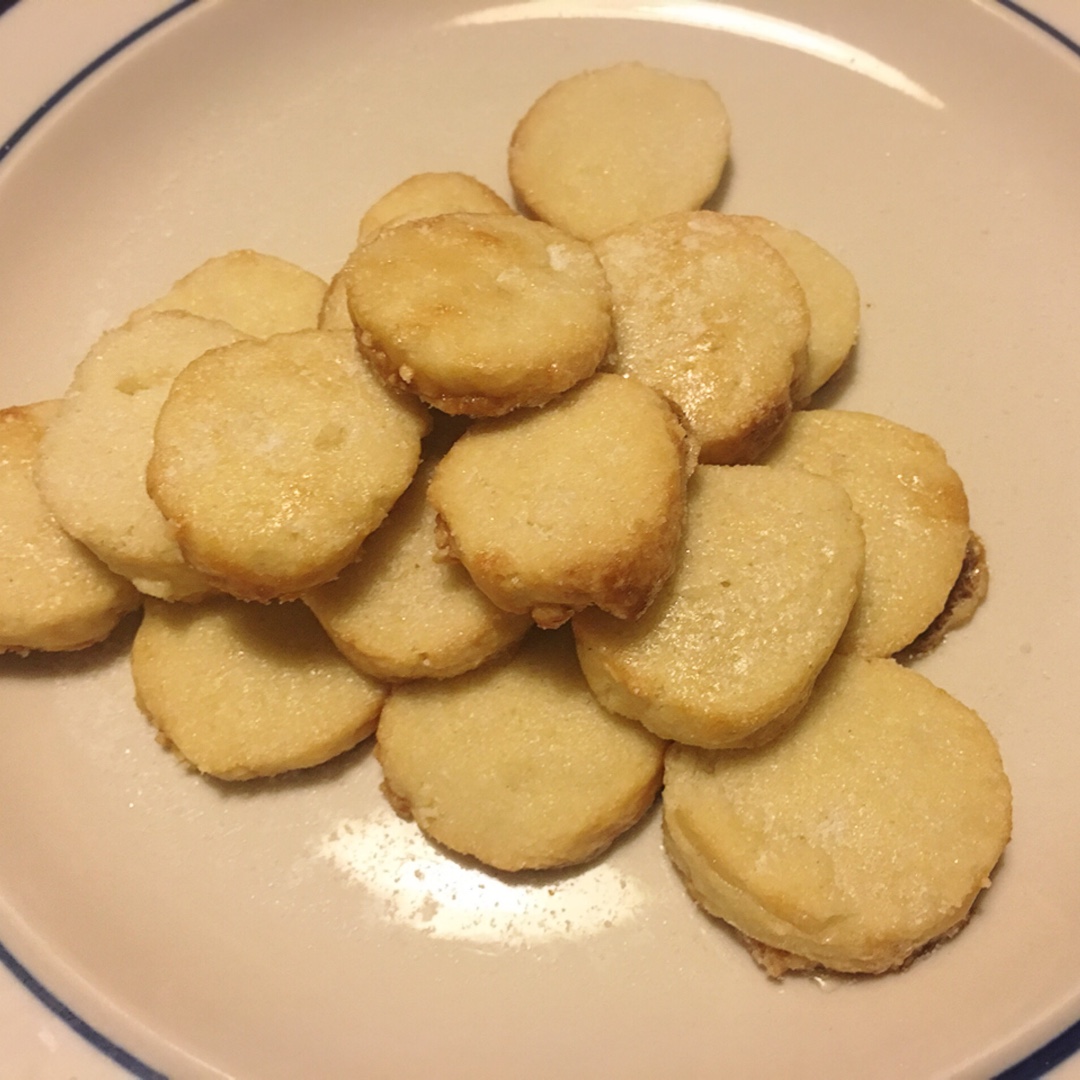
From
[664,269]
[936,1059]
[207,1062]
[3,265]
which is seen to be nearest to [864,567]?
[664,269]

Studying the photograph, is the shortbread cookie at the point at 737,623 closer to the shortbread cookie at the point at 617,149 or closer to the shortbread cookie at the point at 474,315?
the shortbread cookie at the point at 474,315

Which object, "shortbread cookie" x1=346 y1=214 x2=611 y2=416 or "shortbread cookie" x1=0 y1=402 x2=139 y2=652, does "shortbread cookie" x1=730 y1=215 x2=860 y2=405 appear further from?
"shortbread cookie" x1=0 y1=402 x2=139 y2=652

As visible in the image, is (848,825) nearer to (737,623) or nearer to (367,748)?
(737,623)

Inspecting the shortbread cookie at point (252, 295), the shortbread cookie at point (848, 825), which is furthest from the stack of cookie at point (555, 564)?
the shortbread cookie at point (252, 295)

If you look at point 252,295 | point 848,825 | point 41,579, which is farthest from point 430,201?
point 848,825

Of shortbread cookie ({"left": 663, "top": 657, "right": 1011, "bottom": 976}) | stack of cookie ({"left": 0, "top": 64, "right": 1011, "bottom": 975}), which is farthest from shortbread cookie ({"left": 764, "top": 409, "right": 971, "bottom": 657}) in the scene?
shortbread cookie ({"left": 663, "top": 657, "right": 1011, "bottom": 976})

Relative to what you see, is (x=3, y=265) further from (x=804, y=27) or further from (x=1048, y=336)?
(x=1048, y=336)

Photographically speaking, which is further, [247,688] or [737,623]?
[247,688]
